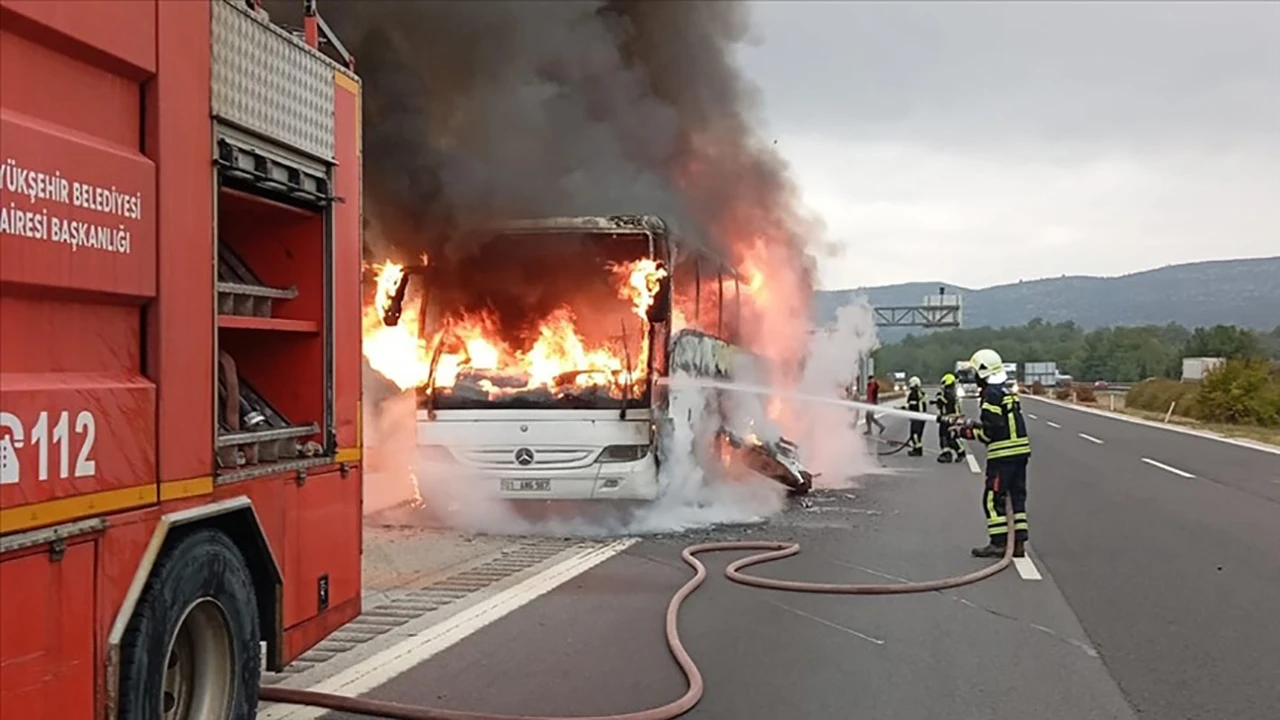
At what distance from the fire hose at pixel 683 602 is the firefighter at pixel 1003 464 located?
0.43 ft

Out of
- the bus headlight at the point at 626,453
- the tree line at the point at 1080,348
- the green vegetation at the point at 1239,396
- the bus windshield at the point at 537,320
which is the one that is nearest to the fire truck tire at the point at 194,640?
the bus headlight at the point at 626,453

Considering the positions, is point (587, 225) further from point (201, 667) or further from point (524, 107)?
point (201, 667)

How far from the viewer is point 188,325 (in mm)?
3979

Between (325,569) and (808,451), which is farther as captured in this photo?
(808,451)

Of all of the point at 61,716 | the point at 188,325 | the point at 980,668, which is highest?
the point at 188,325

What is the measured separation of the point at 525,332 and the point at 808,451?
1061 cm

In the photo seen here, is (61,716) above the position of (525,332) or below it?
below

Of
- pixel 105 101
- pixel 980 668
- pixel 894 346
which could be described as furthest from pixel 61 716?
pixel 894 346

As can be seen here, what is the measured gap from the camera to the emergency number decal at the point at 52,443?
10.2 ft

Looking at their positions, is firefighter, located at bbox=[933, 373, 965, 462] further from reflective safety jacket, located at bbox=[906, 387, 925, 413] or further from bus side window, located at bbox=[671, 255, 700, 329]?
bus side window, located at bbox=[671, 255, 700, 329]

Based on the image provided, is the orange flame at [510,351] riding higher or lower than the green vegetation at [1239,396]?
higher

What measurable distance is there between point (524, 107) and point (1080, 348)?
143 metres

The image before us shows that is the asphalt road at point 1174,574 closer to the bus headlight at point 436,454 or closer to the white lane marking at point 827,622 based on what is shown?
the white lane marking at point 827,622

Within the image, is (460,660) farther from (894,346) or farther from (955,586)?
(894,346)
